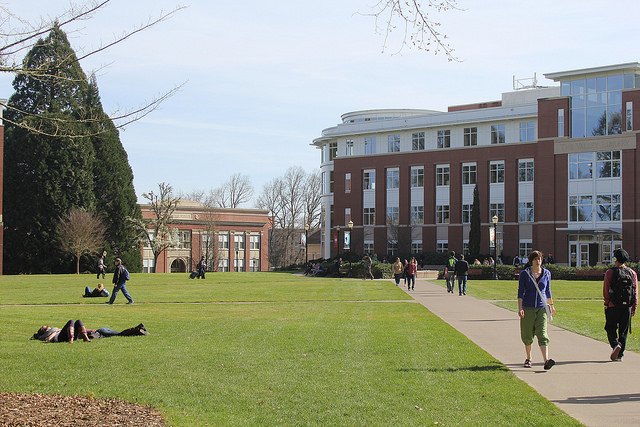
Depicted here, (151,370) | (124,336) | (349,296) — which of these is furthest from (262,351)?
(349,296)

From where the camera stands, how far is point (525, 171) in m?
75.4

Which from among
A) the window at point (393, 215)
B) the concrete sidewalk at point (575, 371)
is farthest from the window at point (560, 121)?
the concrete sidewalk at point (575, 371)

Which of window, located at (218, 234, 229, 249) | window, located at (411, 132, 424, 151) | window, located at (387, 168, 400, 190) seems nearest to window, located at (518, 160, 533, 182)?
window, located at (411, 132, 424, 151)

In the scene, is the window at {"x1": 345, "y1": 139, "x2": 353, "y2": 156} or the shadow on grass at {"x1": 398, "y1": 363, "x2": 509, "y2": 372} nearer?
the shadow on grass at {"x1": 398, "y1": 363, "x2": 509, "y2": 372}

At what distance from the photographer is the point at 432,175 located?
80875 mm

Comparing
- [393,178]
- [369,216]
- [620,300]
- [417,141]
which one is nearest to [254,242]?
[369,216]

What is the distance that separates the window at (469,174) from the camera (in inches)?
3098

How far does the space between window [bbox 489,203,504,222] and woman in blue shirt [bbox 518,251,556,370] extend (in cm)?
6616

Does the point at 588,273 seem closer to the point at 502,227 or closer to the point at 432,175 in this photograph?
the point at 502,227

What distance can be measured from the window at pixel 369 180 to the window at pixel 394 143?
3.54m

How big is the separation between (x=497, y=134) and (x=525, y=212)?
31.1 ft

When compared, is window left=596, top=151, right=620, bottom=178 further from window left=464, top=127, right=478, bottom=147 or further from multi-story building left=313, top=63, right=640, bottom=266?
window left=464, top=127, right=478, bottom=147

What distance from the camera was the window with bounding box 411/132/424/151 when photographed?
272 feet

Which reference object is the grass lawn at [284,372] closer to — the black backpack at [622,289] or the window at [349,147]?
the black backpack at [622,289]
